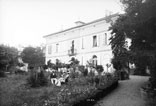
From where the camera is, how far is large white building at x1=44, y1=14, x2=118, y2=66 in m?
21.9

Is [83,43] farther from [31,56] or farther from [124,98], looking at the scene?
[31,56]

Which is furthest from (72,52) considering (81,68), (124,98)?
(124,98)

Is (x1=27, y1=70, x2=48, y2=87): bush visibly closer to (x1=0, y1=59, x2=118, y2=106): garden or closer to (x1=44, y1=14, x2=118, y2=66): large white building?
(x1=0, y1=59, x2=118, y2=106): garden

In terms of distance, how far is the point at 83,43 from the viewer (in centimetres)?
2533

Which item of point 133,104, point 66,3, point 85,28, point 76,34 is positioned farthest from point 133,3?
point 76,34

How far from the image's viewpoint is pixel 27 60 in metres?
38.1

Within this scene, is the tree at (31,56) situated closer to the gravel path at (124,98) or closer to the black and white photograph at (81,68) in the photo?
the black and white photograph at (81,68)

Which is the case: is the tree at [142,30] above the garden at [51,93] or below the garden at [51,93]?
above

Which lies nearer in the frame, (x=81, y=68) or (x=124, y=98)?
(x=124, y=98)

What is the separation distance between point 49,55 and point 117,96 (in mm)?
23166

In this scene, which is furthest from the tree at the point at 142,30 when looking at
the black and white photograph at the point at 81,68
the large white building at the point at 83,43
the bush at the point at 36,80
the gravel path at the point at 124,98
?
the large white building at the point at 83,43

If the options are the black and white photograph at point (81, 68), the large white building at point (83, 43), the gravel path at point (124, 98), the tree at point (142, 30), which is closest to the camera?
the black and white photograph at point (81, 68)

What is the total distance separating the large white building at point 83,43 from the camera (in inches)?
861

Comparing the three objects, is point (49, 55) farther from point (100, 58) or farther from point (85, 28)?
point (100, 58)
